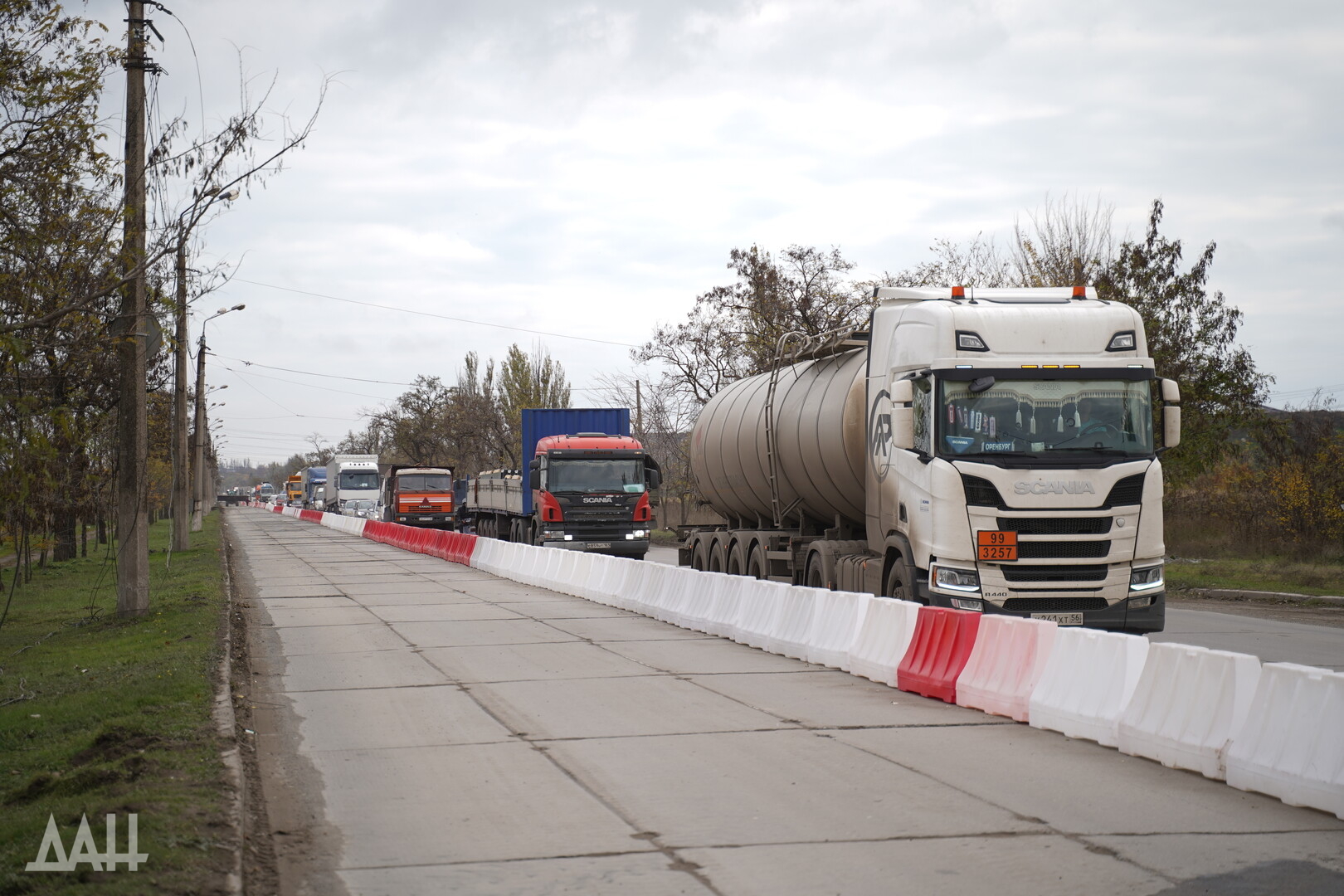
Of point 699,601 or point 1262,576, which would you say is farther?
point 1262,576

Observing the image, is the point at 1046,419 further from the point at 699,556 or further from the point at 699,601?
the point at 699,556

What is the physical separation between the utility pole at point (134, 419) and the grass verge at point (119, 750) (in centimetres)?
65

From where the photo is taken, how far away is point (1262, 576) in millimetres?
24766

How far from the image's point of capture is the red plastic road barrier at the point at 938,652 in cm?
1102

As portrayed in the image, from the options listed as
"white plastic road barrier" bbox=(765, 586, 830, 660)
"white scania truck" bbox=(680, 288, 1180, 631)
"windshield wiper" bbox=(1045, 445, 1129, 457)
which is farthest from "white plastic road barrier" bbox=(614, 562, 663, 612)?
"windshield wiper" bbox=(1045, 445, 1129, 457)

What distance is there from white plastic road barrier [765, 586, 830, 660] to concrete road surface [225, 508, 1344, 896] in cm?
57

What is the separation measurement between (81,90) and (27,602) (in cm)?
1712

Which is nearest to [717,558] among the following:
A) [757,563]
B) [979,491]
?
[757,563]

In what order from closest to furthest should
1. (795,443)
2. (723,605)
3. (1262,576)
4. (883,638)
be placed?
(883,638)
(723,605)
(795,443)
(1262,576)

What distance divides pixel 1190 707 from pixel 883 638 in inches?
171

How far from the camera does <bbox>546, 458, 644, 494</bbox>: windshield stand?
34.0m

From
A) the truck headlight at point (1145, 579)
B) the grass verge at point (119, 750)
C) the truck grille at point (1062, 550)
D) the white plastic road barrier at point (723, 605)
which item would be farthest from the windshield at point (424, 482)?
the truck headlight at point (1145, 579)

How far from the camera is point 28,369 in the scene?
13.6 meters

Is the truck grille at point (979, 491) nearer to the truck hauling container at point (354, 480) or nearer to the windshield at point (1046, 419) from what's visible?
the windshield at point (1046, 419)
